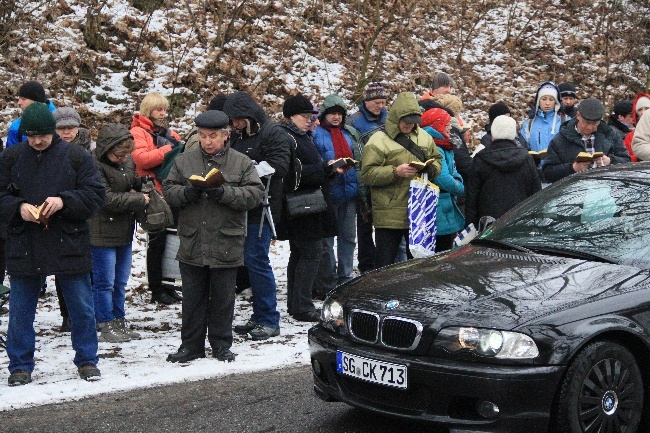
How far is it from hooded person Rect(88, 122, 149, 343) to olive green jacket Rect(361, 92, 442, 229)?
233cm

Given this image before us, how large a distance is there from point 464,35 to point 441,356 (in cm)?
1875

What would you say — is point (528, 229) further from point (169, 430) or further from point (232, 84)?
point (232, 84)

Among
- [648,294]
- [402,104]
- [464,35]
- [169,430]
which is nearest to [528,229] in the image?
[648,294]

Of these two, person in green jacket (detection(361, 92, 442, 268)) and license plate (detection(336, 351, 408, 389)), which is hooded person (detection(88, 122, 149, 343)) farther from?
license plate (detection(336, 351, 408, 389))

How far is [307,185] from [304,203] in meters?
0.26

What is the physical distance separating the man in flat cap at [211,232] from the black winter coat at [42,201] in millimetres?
850

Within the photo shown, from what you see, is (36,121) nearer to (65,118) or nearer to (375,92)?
(65,118)

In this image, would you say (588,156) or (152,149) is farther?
(152,149)

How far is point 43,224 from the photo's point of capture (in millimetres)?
6875

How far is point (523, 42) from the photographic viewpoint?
931 inches

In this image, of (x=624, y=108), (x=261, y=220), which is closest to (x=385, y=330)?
(x=261, y=220)

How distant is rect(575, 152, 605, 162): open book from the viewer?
30.3 ft

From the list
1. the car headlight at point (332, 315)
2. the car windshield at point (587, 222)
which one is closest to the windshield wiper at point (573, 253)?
the car windshield at point (587, 222)

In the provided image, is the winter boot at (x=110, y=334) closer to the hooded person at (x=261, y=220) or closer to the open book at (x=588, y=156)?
the hooded person at (x=261, y=220)
